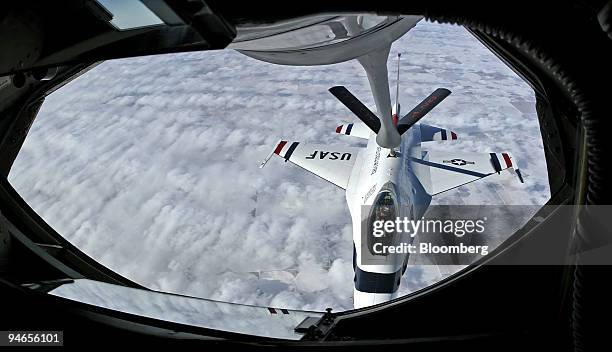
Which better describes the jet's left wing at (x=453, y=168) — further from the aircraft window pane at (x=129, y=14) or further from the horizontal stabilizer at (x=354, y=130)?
the aircraft window pane at (x=129, y=14)

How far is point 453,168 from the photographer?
9.74 metres

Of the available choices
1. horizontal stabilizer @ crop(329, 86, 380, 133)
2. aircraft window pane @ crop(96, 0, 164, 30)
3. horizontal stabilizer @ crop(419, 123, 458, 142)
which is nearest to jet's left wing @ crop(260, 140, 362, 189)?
horizontal stabilizer @ crop(329, 86, 380, 133)

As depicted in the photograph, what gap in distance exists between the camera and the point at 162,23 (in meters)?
0.87

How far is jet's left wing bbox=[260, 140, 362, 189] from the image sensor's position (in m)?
9.86

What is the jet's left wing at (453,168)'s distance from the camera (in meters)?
9.02

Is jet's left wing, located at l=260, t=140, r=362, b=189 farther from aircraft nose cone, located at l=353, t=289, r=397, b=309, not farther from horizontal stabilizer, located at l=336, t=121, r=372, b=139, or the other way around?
aircraft nose cone, located at l=353, t=289, r=397, b=309

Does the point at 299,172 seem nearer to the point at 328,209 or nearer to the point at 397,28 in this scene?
the point at 328,209

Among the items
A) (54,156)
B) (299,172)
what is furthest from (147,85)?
(299,172)

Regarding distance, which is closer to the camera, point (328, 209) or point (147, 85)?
point (328, 209)

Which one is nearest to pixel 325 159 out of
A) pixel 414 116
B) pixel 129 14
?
pixel 414 116

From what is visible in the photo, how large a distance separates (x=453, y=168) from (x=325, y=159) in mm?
2790

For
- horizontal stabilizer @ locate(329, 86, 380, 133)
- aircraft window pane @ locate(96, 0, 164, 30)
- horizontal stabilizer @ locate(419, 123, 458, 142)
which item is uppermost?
horizontal stabilizer @ locate(419, 123, 458, 142)

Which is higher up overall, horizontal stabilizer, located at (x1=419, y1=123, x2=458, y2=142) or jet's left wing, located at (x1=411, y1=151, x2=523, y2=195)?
horizontal stabilizer, located at (x1=419, y1=123, x2=458, y2=142)

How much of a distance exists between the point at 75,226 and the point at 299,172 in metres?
7.47
